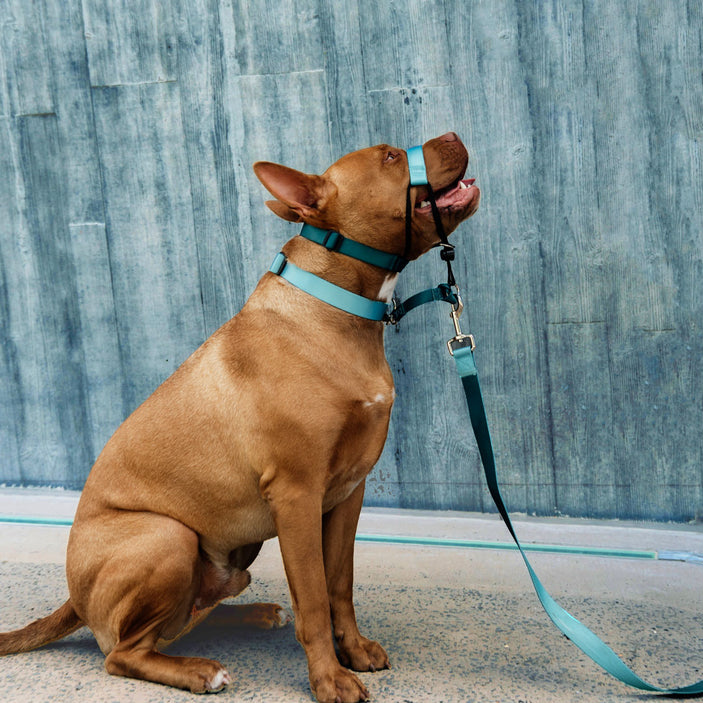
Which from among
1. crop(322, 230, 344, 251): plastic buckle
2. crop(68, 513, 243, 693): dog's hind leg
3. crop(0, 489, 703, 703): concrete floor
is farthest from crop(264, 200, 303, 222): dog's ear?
crop(0, 489, 703, 703): concrete floor

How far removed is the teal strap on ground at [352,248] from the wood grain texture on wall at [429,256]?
1162 mm

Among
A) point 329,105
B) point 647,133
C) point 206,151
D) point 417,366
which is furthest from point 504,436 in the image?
point 206,151

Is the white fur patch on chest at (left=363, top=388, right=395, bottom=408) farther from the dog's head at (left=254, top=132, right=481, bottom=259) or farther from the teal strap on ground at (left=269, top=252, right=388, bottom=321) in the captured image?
the dog's head at (left=254, top=132, right=481, bottom=259)

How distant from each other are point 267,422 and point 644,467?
6.13 feet

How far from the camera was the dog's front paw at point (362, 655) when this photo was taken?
93.1 inches

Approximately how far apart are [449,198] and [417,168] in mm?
126

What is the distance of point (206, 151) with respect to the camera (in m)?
3.68

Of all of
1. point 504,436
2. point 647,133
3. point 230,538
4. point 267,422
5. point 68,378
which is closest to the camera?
point 267,422

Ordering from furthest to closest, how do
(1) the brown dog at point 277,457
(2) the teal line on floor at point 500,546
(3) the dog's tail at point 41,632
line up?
(2) the teal line on floor at point 500,546 < (3) the dog's tail at point 41,632 < (1) the brown dog at point 277,457

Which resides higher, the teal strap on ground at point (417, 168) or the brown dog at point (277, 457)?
the teal strap on ground at point (417, 168)

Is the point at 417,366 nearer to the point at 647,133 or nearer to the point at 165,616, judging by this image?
the point at 647,133

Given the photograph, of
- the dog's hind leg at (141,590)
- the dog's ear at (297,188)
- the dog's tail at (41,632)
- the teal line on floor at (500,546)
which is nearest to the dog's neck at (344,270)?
the dog's ear at (297,188)

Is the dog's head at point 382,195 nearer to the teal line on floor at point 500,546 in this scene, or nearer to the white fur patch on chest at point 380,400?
the white fur patch on chest at point 380,400

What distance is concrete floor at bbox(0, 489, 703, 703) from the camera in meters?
2.29
